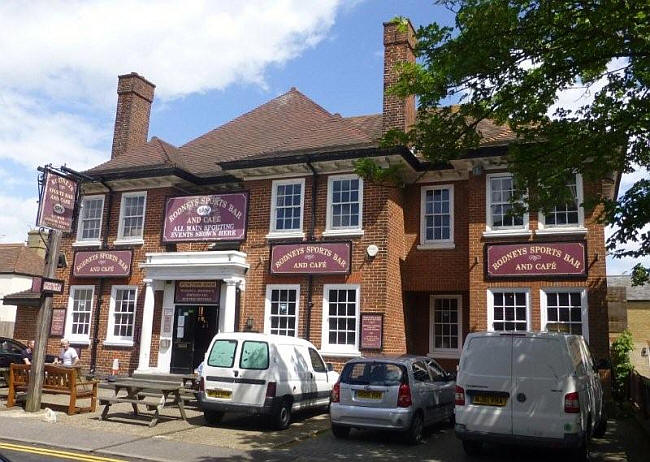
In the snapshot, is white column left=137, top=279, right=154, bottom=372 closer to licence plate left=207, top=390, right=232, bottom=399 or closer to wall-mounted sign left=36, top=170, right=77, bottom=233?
wall-mounted sign left=36, top=170, right=77, bottom=233

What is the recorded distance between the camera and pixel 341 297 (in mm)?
17516

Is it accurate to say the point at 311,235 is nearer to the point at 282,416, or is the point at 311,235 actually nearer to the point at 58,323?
the point at 282,416

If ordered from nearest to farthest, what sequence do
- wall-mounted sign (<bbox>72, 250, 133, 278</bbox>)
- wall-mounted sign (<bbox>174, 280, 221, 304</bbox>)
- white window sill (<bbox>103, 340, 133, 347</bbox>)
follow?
wall-mounted sign (<bbox>174, 280, 221, 304</bbox>) < white window sill (<bbox>103, 340, 133, 347</bbox>) < wall-mounted sign (<bbox>72, 250, 133, 278</bbox>)

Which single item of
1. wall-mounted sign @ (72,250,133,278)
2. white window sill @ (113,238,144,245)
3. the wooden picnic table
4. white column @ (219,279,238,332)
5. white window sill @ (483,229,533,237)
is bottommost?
the wooden picnic table

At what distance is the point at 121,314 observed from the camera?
796 inches

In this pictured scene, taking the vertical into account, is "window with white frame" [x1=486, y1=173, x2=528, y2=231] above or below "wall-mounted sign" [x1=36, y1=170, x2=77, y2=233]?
above

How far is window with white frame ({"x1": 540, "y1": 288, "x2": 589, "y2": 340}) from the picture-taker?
15.5 metres

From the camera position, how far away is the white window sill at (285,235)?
18203 millimetres

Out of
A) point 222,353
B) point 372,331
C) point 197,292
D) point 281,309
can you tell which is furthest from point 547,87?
point 197,292

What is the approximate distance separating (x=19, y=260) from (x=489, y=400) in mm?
34386

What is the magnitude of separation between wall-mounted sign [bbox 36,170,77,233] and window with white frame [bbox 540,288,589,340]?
40.5 ft

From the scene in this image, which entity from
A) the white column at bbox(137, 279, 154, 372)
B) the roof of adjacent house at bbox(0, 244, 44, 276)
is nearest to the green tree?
the white column at bbox(137, 279, 154, 372)

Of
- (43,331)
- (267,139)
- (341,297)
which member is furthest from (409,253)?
(43,331)

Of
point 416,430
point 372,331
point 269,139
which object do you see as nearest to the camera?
point 416,430
